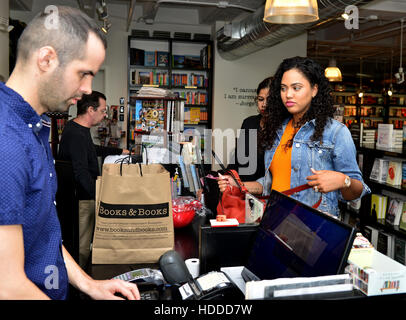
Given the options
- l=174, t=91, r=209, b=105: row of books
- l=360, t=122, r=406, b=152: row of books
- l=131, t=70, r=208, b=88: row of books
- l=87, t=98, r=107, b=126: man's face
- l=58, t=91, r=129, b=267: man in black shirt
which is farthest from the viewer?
l=174, t=91, r=209, b=105: row of books

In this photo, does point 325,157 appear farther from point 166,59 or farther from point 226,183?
point 166,59

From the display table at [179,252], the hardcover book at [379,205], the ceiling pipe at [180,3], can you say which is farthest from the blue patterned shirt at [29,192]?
the ceiling pipe at [180,3]

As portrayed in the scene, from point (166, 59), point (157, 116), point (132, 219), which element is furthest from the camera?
point (166, 59)

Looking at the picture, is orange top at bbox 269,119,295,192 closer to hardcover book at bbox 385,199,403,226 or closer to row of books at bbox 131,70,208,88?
hardcover book at bbox 385,199,403,226

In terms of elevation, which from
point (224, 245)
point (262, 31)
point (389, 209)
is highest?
point (262, 31)

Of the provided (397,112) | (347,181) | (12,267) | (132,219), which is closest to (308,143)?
(347,181)

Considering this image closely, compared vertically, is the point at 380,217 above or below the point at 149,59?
below

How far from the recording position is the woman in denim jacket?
185cm

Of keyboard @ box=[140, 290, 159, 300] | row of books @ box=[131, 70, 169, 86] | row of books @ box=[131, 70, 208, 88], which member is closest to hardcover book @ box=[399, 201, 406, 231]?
keyboard @ box=[140, 290, 159, 300]

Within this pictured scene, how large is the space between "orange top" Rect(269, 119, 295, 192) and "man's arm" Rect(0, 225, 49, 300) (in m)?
1.42

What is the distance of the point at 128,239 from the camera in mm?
1526

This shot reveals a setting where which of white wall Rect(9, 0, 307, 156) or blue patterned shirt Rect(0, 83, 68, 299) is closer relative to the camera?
blue patterned shirt Rect(0, 83, 68, 299)

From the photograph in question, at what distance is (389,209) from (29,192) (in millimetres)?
4127

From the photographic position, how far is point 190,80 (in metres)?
7.70
